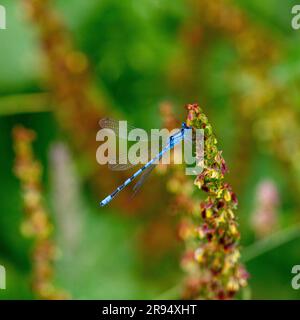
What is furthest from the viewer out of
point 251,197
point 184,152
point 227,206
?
point 251,197

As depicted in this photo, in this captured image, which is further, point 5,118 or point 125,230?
point 5,118

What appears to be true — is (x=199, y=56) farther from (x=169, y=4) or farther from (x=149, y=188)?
(x=149, y=188)

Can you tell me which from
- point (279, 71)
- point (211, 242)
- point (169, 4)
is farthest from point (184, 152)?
point (169, 4)

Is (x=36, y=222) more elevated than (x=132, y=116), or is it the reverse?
(x=132, y=116)

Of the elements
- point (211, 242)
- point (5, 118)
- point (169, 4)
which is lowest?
point (211, 242)

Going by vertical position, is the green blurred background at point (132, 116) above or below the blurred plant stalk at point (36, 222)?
above

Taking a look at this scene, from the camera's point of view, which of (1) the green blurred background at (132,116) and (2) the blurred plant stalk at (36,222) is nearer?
(2) the blurred plant stalk at (36,222)

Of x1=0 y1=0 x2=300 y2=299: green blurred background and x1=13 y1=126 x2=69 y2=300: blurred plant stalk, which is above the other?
x1=0 y1=0 x2=300 y2=299: green blurred background

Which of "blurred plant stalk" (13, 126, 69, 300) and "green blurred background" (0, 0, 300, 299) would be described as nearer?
"blurred plant stalk" (13, 126, 69, 300)
